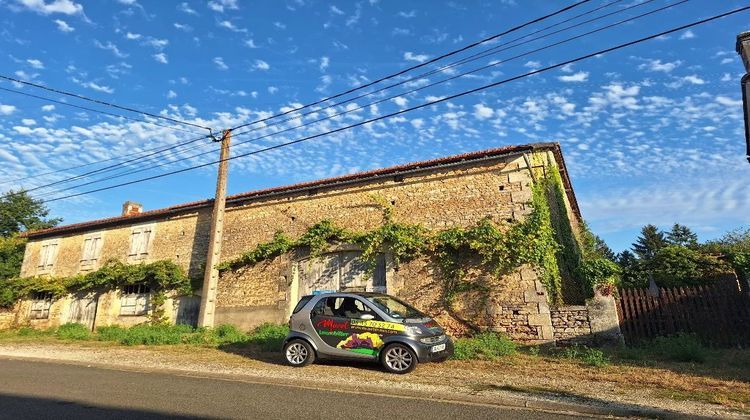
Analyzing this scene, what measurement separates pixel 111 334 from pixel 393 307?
11870mm

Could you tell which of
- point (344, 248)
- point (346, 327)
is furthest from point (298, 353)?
point (344, 248)

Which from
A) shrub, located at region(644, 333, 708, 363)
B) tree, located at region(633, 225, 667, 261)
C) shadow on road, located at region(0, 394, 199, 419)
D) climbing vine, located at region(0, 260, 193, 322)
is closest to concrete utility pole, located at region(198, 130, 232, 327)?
climbing vine, located at region(0, 260, 193, 322)

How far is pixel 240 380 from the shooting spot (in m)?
7.31

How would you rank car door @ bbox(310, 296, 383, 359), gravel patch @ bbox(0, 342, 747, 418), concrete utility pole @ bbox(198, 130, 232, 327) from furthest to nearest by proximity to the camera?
concrete utility pole @ bbox(198, 130, 232, 327)
car door @ bbox(310, 296, 383, 359)
gravel patch @ bbox(0, 342, 747, 418)

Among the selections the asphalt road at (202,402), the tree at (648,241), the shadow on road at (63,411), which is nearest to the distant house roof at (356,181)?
the asphalt road at (202,402)

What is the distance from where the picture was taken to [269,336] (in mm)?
11914

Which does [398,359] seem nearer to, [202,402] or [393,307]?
[393,307]

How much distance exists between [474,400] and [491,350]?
12.8ft

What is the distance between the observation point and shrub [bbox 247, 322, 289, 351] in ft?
35.9

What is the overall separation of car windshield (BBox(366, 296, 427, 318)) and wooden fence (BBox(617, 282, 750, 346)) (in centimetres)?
524

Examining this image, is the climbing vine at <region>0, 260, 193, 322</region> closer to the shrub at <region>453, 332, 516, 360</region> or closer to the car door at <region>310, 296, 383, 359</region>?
the car door at <region>310, 296, 383, 359</region>

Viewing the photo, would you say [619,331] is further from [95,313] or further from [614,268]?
[95,313]

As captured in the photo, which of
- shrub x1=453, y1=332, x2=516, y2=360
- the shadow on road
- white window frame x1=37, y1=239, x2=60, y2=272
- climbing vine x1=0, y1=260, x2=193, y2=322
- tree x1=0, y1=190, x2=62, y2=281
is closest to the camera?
the shadow on road

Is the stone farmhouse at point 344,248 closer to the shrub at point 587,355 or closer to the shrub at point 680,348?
the shrub at point 587,355
